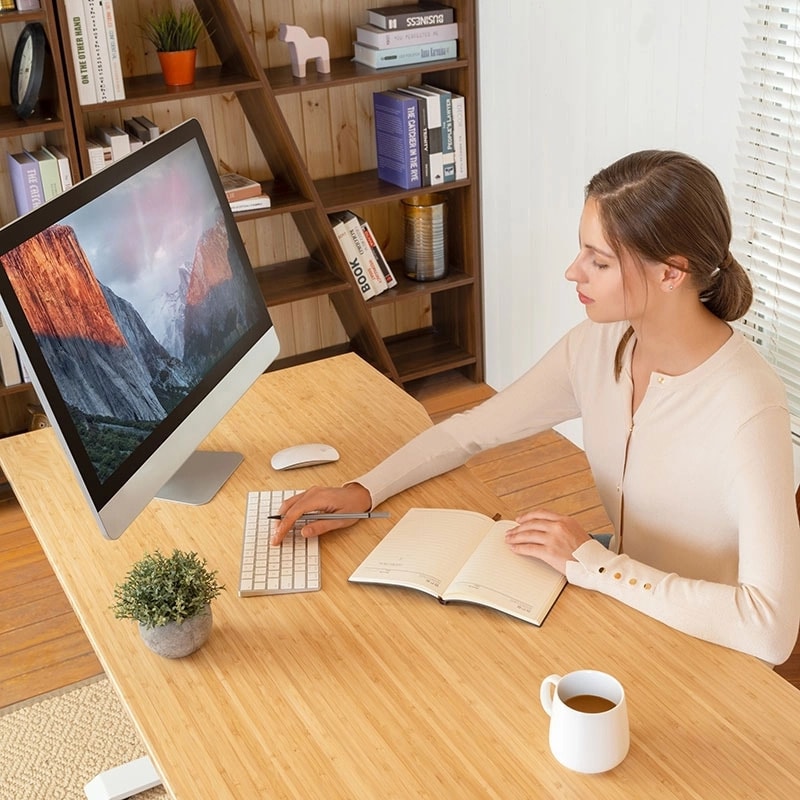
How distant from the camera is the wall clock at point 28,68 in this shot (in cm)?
285

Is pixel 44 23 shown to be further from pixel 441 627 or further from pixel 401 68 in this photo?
pixel 441 627

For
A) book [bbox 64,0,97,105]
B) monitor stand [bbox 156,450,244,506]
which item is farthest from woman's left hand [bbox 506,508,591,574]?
book [bbox 64,0,97,105]

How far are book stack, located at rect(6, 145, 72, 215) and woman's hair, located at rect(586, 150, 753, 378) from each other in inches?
74.2

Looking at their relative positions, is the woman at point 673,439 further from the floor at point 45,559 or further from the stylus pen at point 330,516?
the floor at point 45,559

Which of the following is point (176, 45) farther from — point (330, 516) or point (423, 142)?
point (330, 516)

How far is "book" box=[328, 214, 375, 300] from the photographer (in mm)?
3510

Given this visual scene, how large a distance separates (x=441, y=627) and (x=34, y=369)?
65 cm

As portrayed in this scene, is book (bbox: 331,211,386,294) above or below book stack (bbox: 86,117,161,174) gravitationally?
below

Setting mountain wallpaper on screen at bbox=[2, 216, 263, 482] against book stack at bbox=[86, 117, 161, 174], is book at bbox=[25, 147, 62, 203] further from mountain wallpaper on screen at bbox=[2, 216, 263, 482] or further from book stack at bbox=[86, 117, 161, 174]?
mountain wallpaper on screen at bbox=[2, 216, 263, 482]

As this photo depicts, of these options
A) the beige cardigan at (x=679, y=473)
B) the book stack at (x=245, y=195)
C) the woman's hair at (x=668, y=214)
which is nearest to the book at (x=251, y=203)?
the book stack at (x=245, y=195)

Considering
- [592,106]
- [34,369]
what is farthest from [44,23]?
[34,369]

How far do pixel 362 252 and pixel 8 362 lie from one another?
1.16 metres

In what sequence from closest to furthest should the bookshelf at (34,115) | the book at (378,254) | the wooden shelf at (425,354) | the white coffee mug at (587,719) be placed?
the white coffee mug at (587,719) < the bookshelf at (34,115) < the book at (378,254) < the wooden shelf at (425,354)

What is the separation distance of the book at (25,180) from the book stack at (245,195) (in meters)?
0.53
